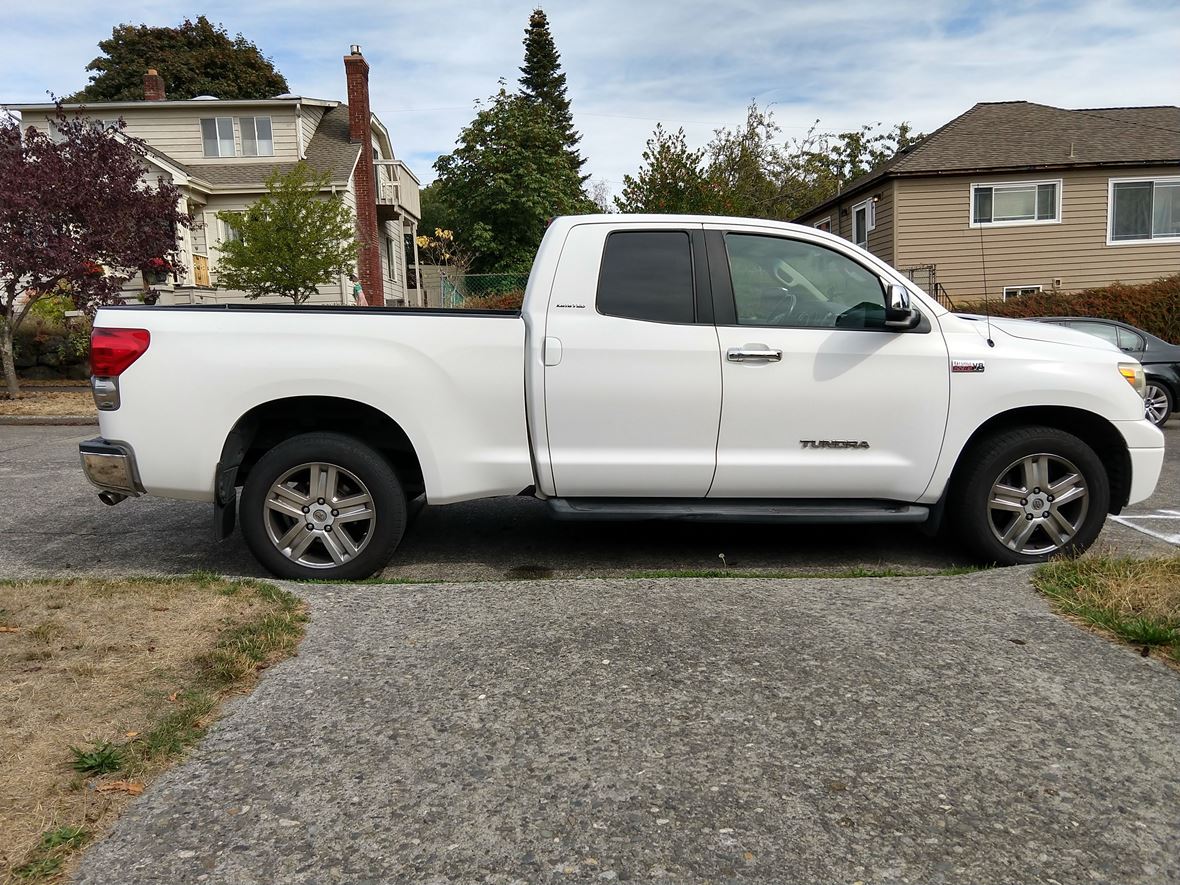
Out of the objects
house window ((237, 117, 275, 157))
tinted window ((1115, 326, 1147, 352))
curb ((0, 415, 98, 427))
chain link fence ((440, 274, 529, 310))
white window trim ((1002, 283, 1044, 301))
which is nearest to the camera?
tinted window ((1115, 326, 1147, 352))

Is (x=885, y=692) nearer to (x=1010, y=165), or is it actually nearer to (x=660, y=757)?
(x=660, y=757)

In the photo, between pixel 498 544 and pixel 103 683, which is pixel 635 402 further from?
pixel 103 683

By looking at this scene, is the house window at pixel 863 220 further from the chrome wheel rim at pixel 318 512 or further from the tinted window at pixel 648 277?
the chrome wheel rim at pixel 318 512

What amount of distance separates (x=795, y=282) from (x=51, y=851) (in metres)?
4.28

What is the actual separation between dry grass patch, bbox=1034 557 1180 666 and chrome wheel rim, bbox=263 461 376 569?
3.55 meters

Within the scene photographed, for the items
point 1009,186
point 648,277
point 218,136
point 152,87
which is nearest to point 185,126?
point 218,136

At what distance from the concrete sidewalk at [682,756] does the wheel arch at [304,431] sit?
4.16ft

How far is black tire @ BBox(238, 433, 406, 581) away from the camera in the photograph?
4.86 metres

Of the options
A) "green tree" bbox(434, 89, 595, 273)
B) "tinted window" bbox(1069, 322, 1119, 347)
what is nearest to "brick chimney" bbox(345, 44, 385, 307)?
"green tree" bbox(434, 89, 595, 273)

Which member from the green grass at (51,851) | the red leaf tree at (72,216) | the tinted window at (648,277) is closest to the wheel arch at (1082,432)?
the tinted window at (648,277)

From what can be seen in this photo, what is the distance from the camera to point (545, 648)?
375 cm

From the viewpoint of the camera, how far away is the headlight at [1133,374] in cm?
521

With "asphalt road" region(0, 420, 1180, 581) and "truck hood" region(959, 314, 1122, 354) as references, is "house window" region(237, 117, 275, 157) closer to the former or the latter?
"asphalt road" region(0, 420, 1180, 581)

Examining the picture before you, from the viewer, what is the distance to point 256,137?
30531mm
